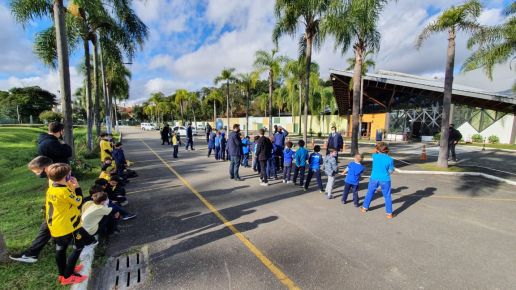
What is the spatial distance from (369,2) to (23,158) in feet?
63.9

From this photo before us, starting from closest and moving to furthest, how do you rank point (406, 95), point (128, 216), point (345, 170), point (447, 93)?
point (128, 216), point (345, 170), point (447, 93), point (406, 95)

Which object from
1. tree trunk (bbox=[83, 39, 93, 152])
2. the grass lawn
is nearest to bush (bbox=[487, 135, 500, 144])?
the grass lawn

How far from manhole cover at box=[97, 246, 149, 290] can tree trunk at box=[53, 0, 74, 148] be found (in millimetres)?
6636

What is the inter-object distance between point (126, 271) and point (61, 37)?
27.7 ft

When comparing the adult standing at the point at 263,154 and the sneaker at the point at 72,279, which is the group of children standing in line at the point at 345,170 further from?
the sneaker at the point at 72,279

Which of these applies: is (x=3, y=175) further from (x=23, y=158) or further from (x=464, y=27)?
(x=464, y=27)

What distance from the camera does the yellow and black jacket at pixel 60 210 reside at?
298 cm

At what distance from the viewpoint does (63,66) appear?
843 cm

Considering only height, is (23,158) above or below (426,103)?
below

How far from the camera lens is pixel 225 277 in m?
3.23

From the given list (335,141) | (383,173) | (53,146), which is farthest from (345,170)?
(53,146)

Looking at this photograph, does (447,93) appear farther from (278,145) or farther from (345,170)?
(345,170)

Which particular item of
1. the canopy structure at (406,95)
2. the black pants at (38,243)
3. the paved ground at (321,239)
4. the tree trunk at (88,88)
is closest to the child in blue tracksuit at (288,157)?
the paved ground at (321,239)

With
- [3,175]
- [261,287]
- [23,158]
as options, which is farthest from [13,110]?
[261,287]
